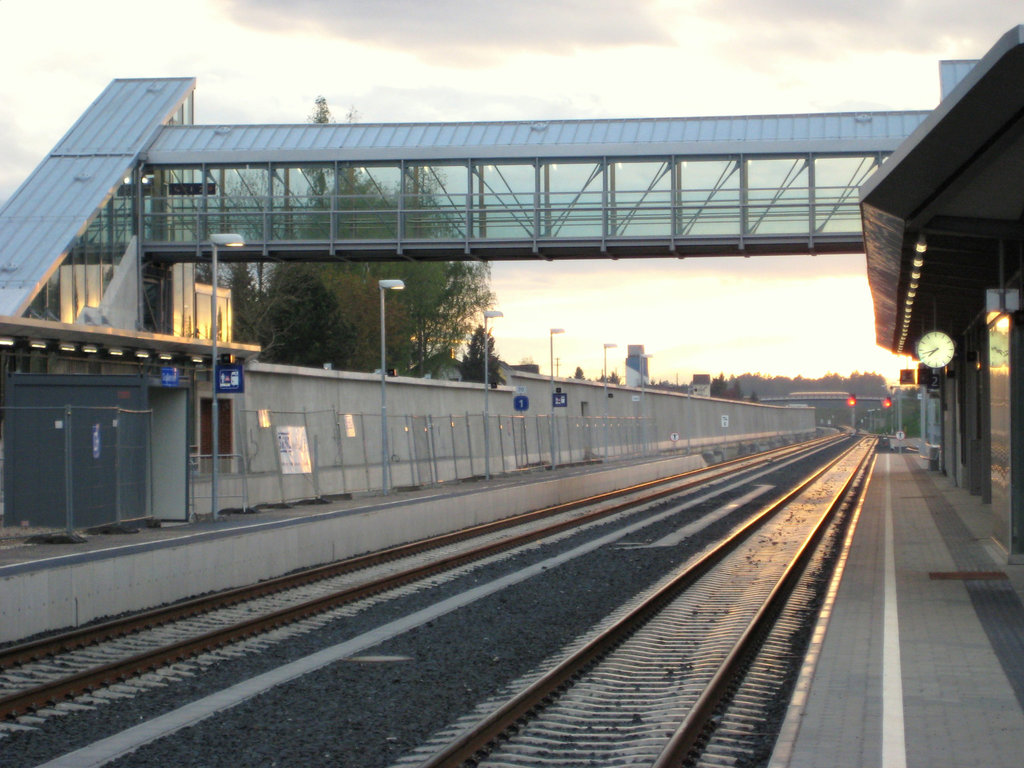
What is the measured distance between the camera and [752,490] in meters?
41.1

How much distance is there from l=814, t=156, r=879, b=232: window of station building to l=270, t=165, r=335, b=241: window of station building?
13.4m

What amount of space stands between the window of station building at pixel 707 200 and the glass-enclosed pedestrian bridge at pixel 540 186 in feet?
0.13

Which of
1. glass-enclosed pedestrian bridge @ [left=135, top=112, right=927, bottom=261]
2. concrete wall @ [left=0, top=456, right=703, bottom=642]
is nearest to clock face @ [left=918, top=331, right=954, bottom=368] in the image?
glass-enclosed pedestrian bridge @ [left=135, top=112, right=927, bottom=261]

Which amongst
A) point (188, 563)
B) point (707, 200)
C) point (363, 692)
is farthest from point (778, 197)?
point (363, 692)

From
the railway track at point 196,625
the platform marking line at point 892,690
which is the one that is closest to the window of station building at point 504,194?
the railway track at point 196,625

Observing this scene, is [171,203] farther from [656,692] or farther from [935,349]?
[656,692]

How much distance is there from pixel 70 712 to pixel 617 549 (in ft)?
44.9

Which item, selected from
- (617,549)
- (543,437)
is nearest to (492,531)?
(617,549)

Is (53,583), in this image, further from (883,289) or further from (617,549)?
(883,289)

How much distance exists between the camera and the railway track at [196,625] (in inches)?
393

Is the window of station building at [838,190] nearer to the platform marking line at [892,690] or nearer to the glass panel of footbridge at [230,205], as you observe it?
the glass panel of footbridge at [230,205]

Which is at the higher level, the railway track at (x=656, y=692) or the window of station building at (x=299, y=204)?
the window of station building at (x=299, y=204)

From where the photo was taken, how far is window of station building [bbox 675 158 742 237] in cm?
3422

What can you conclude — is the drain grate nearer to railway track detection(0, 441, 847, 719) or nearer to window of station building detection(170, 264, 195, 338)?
railway track detection(0, 441, 847, 719)
